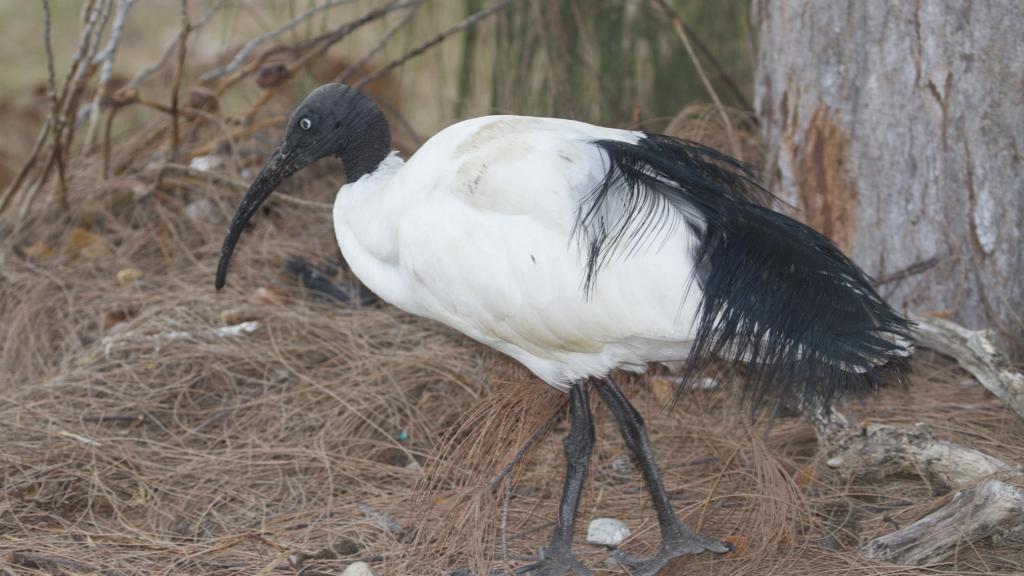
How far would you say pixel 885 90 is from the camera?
11.2 ft

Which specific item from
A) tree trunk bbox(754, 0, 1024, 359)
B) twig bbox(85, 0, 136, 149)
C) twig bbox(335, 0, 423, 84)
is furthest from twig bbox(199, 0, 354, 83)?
tree trunk bbox(754, 0, 1024, 359)

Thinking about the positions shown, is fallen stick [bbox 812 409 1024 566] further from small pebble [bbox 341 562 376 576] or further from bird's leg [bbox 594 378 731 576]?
small pebble [bbox 341 562 376 576]

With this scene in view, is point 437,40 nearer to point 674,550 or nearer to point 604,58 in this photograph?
point 604,58

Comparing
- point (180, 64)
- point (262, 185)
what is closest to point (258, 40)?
point (180, 64)

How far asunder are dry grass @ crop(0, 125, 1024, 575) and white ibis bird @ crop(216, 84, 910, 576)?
257 mm

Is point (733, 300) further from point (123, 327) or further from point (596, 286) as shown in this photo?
point (123, 327)

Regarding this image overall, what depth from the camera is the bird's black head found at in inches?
118

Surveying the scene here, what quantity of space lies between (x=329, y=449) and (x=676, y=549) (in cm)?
111

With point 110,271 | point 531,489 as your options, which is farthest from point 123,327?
point 531,489

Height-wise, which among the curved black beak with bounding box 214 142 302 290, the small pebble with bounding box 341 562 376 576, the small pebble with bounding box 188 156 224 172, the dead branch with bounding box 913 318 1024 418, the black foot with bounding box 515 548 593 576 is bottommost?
the black foot with bounding box 515 548 593 576

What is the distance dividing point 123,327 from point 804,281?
2.46 metres

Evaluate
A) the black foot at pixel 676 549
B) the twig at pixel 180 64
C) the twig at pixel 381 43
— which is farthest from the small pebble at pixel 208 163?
the black foot at pixel 676 549

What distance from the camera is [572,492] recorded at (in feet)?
9.33

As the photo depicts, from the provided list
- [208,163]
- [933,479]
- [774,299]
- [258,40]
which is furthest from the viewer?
[208,163]
